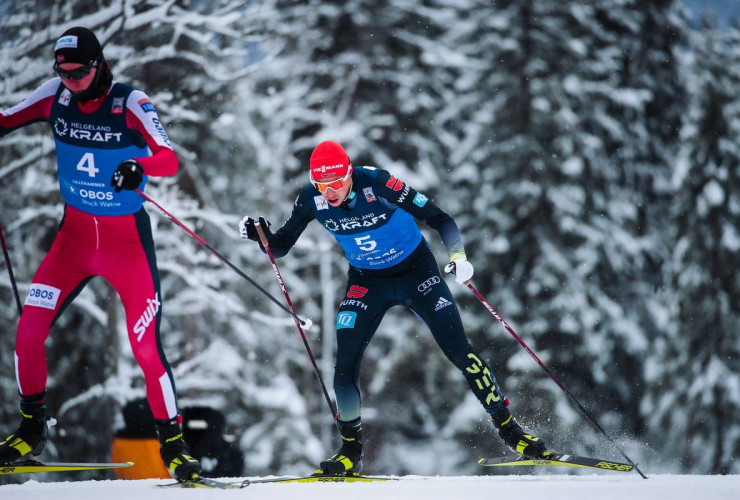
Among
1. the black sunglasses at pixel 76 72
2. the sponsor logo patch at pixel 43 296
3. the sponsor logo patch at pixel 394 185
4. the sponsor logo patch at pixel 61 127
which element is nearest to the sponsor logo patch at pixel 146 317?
the sponsor logo patch at pixel 43 296

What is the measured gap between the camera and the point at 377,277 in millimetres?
4758

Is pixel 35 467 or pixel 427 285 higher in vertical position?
pixel 427 285

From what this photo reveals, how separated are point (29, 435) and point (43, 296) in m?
0.74

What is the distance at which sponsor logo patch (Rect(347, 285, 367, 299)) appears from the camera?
4.71 meters

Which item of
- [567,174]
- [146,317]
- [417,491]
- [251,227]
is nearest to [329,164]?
[251,227]

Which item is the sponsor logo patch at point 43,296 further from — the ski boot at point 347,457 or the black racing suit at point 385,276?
the ski boot at point 347,457

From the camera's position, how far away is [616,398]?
11.0 metres

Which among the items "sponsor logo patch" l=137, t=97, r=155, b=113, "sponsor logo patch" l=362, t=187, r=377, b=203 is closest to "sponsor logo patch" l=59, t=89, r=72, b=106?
"sponsor logo patch" l=137, t=97, r=155, b=113

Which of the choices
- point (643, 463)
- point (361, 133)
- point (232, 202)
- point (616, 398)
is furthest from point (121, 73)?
point (643, 463)

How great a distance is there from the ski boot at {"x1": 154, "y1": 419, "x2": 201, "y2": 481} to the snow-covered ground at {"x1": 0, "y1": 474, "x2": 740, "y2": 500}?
128 millimetres

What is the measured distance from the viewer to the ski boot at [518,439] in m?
4.52

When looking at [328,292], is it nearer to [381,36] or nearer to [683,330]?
[381,36]

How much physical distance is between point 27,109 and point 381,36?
28.2 ft

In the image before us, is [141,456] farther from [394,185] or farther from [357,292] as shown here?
[394,185]
